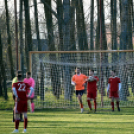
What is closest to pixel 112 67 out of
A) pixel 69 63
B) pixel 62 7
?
pixel 69 63

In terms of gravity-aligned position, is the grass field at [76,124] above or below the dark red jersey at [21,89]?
below

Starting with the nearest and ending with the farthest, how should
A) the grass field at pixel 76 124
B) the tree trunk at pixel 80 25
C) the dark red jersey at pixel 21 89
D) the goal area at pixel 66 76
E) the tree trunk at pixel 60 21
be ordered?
the dark red jersey at pixel 21 89 → the grass field at pixel 76 124 → the goal area at pixel 66 76 → the tree trunk at pixel 60 21 → the tree trunk at pixel 80 25

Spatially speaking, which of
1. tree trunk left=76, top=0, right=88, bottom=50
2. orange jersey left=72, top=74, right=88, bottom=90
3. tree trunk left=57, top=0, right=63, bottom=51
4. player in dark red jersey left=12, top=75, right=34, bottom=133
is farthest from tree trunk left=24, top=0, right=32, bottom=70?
player in dark red jersey left=12, top=75, right=34, bottom=133

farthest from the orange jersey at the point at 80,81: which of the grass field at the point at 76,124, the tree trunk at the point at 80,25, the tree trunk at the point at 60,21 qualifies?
the tree trunk at the point at 80,25

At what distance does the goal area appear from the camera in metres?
13.8

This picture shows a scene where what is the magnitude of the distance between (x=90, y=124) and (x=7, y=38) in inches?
310

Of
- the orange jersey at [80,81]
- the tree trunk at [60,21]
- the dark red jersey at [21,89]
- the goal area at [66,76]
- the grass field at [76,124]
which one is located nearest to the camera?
the dark red jersey at [21,89]

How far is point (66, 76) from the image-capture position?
1440 centimetres

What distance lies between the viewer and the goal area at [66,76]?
13.8 m

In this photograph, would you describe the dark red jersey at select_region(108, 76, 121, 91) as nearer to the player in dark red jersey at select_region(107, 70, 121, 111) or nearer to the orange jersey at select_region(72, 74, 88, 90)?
the player in dark red jersey at select_region(107, 70, 121, 111)

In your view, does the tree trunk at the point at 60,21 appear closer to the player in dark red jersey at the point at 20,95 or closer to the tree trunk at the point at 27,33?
the tree trunk at the point at 27,33

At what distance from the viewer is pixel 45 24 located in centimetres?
1647

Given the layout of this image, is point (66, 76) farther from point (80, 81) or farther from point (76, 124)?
point (76, 124)

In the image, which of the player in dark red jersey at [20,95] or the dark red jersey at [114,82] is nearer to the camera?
the player in dark red jersey at [20,95]
